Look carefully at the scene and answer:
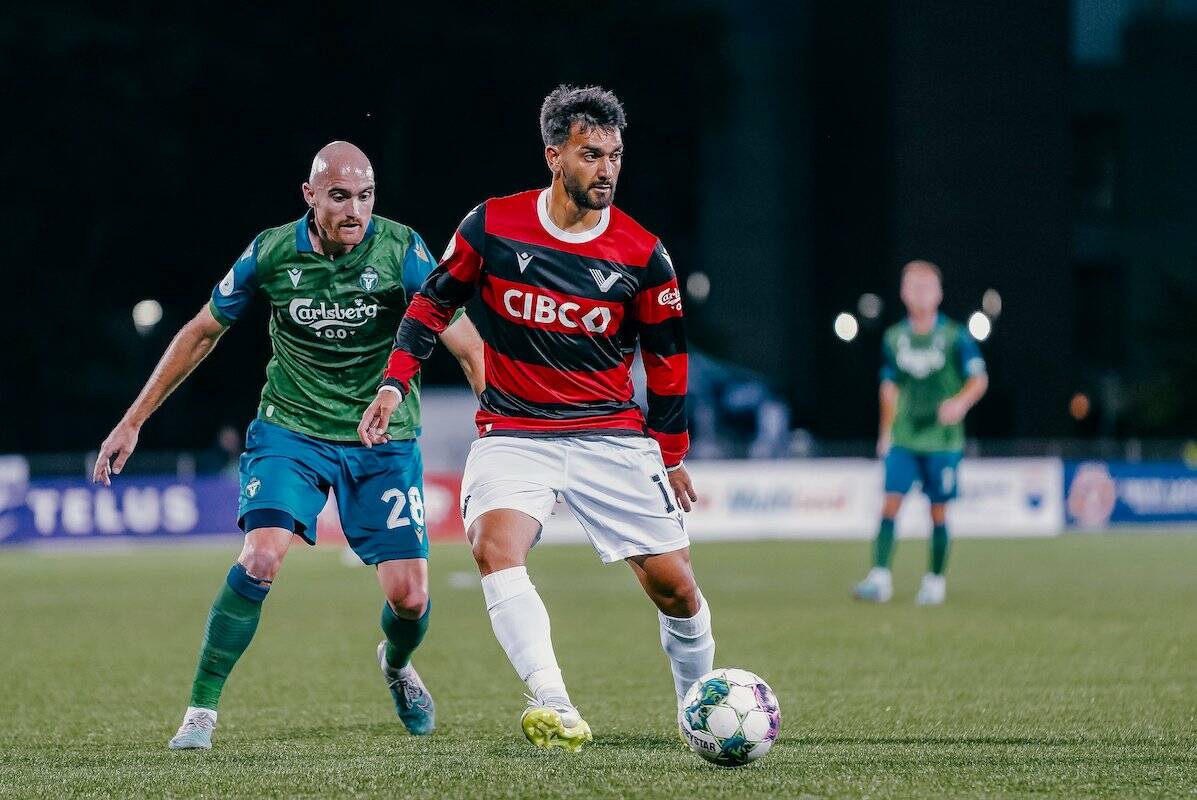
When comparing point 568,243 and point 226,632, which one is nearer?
point 568,243

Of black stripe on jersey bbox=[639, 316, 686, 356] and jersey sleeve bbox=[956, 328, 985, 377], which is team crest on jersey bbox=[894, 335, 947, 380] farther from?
black stripe on jersey bbox=[639, 316, 686, 356]

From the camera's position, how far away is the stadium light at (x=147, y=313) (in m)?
36.7

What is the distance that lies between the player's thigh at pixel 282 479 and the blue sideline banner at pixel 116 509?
61.3 ft

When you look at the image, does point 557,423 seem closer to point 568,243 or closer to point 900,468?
point 568,243

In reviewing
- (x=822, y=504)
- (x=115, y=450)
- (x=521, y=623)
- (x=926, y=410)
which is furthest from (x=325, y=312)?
(x=822, y=504)

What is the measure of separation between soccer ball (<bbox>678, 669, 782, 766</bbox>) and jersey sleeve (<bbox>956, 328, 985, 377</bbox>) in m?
8.37

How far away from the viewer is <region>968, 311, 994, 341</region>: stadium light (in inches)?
1646

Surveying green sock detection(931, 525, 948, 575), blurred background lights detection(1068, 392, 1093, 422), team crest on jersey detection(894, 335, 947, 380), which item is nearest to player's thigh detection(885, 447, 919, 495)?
green sock detection(931, 525, 948, 575)

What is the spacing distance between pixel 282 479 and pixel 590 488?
1.42 metres

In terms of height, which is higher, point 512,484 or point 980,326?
point 980,326

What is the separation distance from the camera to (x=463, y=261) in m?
6.31

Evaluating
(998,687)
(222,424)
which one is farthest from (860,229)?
(998,687)

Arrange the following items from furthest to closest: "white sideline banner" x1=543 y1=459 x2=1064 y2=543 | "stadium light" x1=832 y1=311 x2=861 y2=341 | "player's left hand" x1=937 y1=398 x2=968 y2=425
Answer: "stadium light" x1=832 y1=311 x2=861 y2=341, "white sideline banner" x1=543 y1=459 x2=1064 y2=543, "player's left hand" x1=937 y1=398 x2=968 y2=425

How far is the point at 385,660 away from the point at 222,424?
3202 cm
